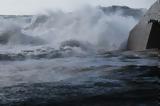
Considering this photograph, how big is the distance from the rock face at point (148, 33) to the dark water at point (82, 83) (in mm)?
2695

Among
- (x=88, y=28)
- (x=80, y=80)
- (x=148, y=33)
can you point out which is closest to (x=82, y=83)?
(x=80, y=80)

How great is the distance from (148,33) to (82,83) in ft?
24.7

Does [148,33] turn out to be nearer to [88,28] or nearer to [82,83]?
[82,83]

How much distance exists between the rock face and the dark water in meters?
2.70

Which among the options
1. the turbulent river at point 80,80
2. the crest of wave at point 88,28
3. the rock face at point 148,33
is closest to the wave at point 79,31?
the crest of wave at point 88,28

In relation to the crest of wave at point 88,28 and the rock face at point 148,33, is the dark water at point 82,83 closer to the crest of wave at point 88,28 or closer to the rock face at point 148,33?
the rock face at point 148,33

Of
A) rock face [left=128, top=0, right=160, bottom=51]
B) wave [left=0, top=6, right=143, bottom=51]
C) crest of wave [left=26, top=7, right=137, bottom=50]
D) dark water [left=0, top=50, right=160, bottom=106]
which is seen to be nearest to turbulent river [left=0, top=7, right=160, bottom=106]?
dark water [left=0, top=50, right=160, bottom=106]

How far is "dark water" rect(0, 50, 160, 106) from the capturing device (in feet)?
24.7

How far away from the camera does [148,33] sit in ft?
52.3

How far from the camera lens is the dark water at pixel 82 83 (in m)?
7.52

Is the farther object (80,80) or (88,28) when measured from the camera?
(88,28)

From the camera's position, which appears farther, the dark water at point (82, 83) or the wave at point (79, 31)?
the wave at point (79, 31)

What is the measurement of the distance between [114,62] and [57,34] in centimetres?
1368

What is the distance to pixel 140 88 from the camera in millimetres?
8477
